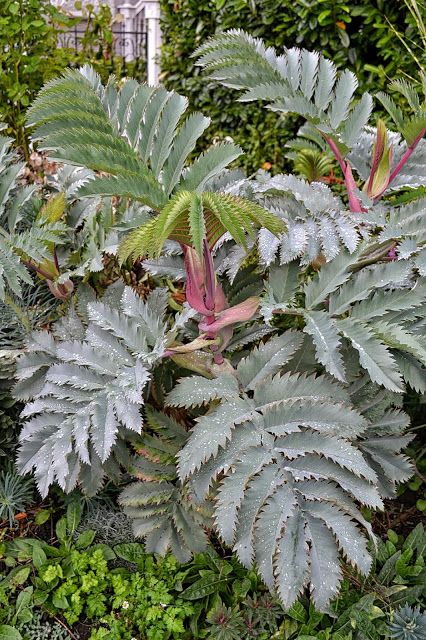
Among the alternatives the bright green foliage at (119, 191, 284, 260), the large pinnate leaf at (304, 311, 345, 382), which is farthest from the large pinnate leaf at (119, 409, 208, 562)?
the bright green foliage at (119, 191, 284, 260)

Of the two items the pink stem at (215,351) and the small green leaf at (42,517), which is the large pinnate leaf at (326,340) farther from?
the small green leaf at (42,517)

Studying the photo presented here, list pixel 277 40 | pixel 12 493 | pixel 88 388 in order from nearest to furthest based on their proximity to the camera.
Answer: pixel 88 388 < pixel 12 493 < pixel 277 40

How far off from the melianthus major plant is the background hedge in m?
1.80

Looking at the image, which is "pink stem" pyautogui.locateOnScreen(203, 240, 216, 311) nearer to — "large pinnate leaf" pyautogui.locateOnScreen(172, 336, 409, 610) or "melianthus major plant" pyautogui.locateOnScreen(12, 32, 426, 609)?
"melianthus major plant" pyautogui.locateOnScreen(12, 32, 426, 609)

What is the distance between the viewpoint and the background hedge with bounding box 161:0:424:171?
12.4 ft

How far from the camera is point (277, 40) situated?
4379mm

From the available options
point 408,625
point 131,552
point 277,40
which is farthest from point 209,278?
point 277,40

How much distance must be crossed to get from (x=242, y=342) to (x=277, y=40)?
3.21m

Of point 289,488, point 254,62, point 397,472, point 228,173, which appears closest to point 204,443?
point 289,488

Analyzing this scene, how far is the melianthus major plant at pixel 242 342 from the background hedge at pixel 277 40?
5.90 ft

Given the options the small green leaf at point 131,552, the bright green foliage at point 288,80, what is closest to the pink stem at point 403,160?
the bright green foliage at point 288,80

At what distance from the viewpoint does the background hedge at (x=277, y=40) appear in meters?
3.77

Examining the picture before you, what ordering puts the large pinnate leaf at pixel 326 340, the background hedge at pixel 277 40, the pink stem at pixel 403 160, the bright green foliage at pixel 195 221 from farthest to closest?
1. the background hedge at pixel 277 40
2. the pink stem at pixel 403 160
3. the large pinnate leaf at pixel 326 340
4. the bright green foliage at pixel 195 221

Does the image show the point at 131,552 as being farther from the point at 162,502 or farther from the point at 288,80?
the point at 288,80
